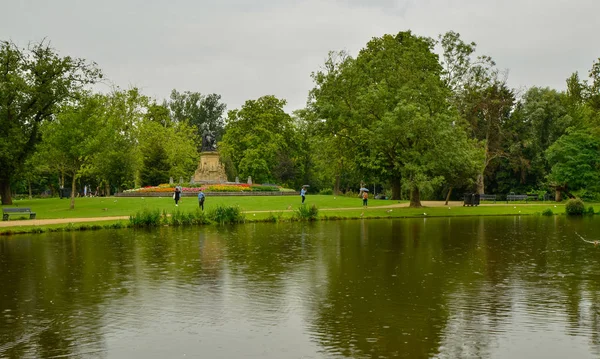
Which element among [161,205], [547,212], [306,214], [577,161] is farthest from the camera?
[577,161]

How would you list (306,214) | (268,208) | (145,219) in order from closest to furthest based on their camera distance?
(145,219), (306,214), (268,208)

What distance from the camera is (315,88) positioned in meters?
48.8

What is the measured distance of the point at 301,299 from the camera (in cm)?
1420

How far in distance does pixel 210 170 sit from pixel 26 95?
890 inches

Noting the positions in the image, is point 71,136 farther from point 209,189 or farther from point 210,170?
point 210,170

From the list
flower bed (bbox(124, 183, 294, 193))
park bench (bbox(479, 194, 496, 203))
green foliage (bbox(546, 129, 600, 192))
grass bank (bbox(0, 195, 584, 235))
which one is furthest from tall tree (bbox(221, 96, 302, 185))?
green foliage (bbox(546, 129, 600, 192))

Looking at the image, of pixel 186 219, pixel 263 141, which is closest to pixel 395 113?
pixel 186 219

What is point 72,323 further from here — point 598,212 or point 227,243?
point 598,212

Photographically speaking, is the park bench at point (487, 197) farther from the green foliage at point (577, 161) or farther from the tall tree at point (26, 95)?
the tall tree at point (26, 95)

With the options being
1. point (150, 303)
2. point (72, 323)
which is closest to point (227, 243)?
point (150, 303)

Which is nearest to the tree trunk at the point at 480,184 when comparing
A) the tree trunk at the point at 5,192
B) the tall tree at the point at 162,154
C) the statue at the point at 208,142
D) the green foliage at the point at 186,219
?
the statue at the point at 208,142

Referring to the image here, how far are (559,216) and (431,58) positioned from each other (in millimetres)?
18743

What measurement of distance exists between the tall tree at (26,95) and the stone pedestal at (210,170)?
18.7 m

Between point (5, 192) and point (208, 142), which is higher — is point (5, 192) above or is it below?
below
